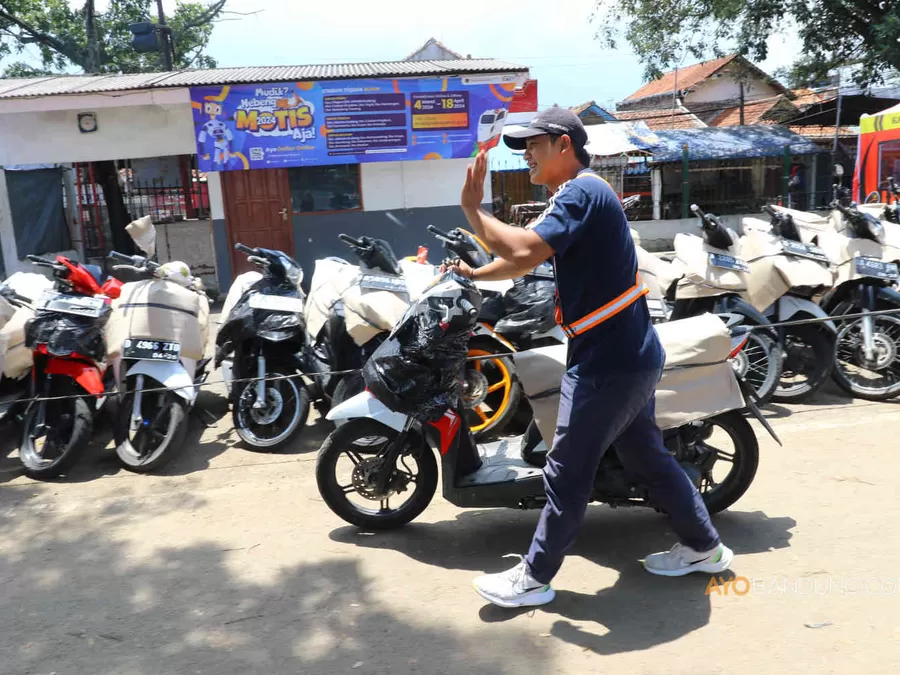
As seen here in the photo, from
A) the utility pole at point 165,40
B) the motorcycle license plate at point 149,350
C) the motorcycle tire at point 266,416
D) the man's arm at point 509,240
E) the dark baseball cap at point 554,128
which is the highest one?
the utility pole at point 165,40

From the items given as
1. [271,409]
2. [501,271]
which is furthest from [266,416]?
[501,271]

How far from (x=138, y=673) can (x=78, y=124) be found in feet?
37.7

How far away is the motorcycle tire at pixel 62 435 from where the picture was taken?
4.63 metres

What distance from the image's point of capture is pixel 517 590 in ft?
9.68

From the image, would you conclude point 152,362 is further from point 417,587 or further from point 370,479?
point 417,587

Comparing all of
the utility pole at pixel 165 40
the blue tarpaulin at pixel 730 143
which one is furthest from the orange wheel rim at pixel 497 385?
the blue tarpaulin at pixel 730 143

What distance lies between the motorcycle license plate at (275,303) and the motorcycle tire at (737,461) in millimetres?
2835

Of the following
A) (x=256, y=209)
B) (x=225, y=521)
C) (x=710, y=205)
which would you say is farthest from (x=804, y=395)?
(x=710, y=205)

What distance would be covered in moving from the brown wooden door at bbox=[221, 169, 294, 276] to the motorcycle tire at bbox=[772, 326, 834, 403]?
8460mm

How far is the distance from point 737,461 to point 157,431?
10.9 ft

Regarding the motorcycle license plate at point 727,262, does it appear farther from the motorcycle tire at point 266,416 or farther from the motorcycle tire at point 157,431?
the motorcycle tire at point 157,431

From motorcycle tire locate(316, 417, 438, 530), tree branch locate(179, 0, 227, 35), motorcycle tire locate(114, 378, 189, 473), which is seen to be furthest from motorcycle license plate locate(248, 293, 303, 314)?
tree branch locate(179, 0, 227, 35)

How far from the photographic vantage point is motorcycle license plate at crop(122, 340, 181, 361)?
4.83 metres

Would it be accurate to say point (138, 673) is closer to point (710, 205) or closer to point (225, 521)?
point (225, 521)
